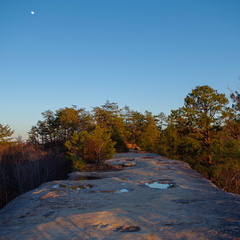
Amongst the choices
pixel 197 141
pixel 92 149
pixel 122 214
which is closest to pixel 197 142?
pixel 197 141

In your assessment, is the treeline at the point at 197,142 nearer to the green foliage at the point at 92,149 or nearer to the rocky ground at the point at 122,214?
the green foliage at the point at 92,149

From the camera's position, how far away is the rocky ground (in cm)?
311

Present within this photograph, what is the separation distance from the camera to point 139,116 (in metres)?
37.9

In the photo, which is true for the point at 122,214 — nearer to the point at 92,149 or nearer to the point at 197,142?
the point at 92,149

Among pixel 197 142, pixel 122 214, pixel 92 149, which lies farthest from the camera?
pixel 197 142

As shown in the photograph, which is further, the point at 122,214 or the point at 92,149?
the point at 92,149

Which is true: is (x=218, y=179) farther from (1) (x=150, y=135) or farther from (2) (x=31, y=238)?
(2) (x=31, y=238)

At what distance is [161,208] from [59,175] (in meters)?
16.5

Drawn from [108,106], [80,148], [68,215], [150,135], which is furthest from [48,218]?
[108,106]

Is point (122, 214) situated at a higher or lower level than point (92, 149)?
lower

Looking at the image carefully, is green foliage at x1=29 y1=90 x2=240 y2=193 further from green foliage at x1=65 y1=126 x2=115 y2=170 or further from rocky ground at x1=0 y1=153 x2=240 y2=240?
rocky ground at x1=0 y1=153 x2=240 y2=240

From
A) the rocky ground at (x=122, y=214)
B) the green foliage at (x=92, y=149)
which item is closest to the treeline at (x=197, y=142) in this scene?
the green foliage at (x=92, y=149)

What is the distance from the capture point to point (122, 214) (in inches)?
153

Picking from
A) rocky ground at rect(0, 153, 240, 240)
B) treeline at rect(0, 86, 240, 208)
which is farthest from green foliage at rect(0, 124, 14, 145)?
rocky ground at rect(0, 153, 240, 240)
